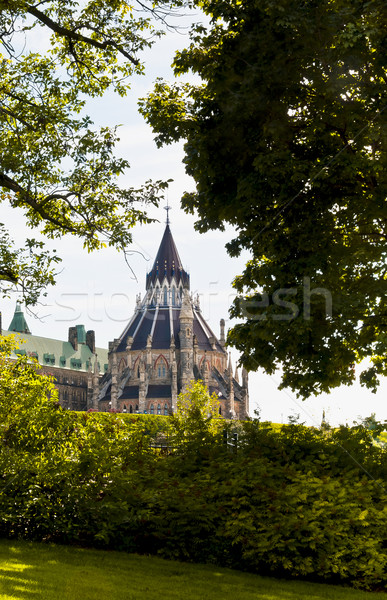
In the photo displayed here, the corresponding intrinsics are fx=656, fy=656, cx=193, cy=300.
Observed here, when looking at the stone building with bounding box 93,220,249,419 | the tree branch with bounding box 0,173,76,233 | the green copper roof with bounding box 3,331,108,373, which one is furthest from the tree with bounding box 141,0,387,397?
the green copper roof with bounding box 3,331,108,373

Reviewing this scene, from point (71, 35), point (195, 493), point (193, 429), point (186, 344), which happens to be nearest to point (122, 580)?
point (195, 493)

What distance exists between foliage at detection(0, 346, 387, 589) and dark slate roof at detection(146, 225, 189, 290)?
335 ft

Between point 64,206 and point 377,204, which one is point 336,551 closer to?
point 377,204

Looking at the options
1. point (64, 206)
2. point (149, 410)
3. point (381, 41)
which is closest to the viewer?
point (381, 41)

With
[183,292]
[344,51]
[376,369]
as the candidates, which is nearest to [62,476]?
[376,369]

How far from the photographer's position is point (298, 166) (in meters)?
14.8

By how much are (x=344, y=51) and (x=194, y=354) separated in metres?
95.6

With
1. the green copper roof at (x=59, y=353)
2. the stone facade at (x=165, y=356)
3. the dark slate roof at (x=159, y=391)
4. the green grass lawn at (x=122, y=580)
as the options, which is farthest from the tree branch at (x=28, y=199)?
the green copper roof at (x=59, y=353)

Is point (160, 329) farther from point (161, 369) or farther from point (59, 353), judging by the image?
point (59, 353)

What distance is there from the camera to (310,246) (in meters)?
15.6

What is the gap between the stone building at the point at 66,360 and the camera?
422ft

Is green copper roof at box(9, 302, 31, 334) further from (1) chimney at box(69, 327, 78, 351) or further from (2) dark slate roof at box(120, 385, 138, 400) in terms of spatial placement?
(2) dark slate roof at box(120, 385, 138, 400)

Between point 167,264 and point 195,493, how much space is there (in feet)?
349

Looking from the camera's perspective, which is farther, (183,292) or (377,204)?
(183,292)
